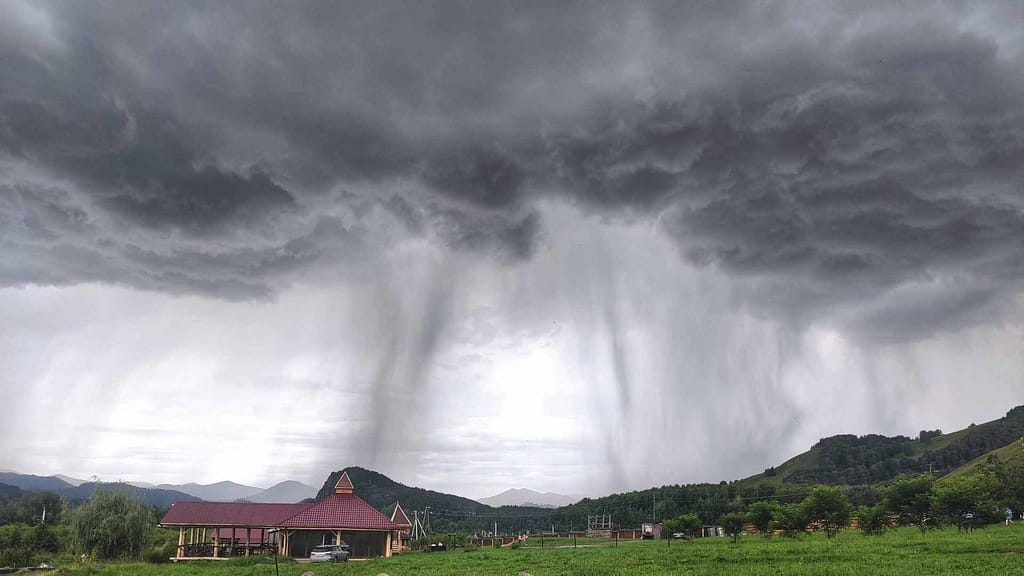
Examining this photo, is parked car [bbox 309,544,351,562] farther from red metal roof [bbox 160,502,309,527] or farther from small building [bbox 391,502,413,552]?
small building [bbox 391,502,413,552]

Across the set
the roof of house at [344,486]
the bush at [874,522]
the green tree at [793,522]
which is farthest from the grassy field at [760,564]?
the roof of house at [344,486]

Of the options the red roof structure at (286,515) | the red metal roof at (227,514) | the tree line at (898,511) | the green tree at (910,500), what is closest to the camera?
the red roof structure at (286,515)

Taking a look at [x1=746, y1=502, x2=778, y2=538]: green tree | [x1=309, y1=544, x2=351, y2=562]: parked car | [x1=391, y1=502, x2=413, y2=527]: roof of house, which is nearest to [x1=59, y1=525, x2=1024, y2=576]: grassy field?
[x1=309, y1=544, x2=351, y2=562]: parked car

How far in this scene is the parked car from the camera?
57188 millimetres

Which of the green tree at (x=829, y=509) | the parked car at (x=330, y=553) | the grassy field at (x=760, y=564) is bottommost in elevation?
the parked car at (x=330, y=553)

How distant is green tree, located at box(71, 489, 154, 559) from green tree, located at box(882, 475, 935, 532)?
2950 inches

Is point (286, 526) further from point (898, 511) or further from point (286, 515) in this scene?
point (898, 511)

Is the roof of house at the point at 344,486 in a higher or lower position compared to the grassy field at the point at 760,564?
higher

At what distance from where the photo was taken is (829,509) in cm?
6656

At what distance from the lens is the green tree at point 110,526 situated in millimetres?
56844

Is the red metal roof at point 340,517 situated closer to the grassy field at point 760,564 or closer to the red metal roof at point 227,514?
the red metal roof at point 227,514

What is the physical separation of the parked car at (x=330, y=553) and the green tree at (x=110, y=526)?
14.3 meters

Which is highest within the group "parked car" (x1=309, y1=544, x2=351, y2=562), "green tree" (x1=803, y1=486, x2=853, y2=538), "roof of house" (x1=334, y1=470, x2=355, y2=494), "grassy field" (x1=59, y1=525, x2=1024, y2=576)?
"roof of house" (x1=334, y1=470, x2=355, y2=494)

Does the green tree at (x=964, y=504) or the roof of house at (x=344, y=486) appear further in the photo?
the roof of house at (x=344, y=486)
